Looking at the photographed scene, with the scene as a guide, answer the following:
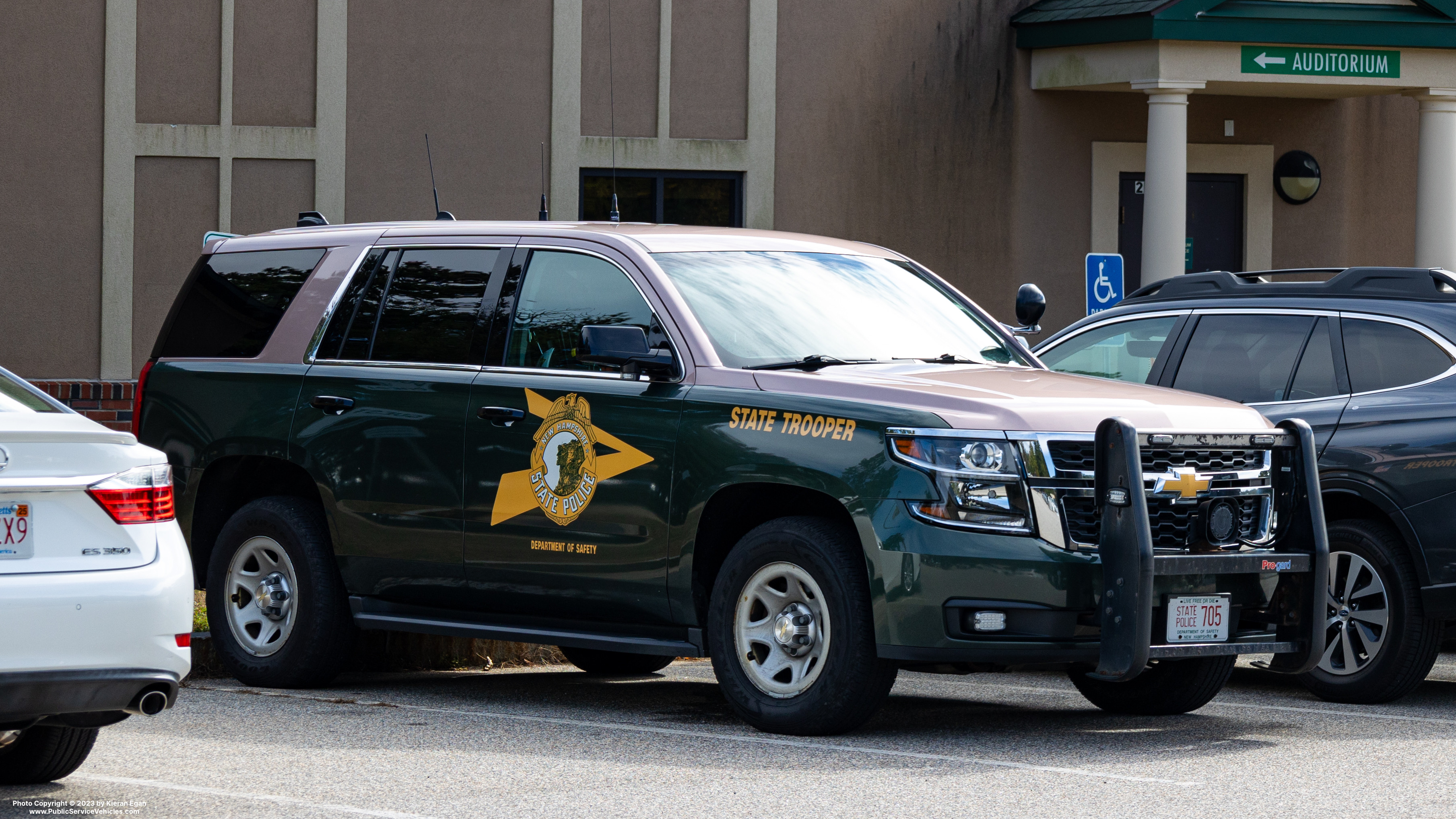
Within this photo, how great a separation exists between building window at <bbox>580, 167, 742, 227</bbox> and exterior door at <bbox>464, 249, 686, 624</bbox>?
9539 mm

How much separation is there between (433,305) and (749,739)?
247 centimetres

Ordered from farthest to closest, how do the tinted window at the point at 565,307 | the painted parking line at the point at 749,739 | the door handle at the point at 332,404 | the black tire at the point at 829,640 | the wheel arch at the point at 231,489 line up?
the wheel arch at the point at 231,489 < the door handle at the point at 332,404 < the tinted window at the point at 565,307 < the black tire at the point at 829,640 < the painted parking line at the point at 749,739

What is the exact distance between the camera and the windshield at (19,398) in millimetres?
6297

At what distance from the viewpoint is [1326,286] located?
9.52 metres

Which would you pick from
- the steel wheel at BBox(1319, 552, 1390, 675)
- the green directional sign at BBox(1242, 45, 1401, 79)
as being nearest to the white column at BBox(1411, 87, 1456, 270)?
the green directional sign at BBox(1242, 45, 1401, 79)

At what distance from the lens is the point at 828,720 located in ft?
24.5

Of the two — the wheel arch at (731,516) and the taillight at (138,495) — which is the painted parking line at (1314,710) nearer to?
the wheel arch at (731,516)

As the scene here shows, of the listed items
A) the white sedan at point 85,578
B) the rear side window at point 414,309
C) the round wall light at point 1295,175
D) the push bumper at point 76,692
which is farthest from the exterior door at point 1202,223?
the push bumper at point 76,692

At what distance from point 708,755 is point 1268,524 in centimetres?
234

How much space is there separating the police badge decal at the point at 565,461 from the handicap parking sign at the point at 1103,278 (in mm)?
8422

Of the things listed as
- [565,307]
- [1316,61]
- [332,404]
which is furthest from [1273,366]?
[1316,61]

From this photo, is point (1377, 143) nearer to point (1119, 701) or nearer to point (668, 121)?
point (668, 121)

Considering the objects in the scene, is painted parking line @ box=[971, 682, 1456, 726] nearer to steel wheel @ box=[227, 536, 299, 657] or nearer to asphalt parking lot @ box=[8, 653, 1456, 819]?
asphalt parking lot @ box=[8, 653, 1456, 819]

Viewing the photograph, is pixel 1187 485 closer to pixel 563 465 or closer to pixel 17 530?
pixel 563 465
